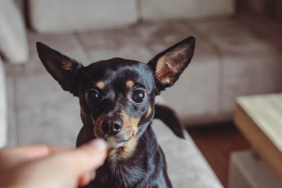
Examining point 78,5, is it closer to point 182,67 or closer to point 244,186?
point 244,186

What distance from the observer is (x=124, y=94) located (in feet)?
2.42

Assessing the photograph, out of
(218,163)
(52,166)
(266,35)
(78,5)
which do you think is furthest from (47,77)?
(52,166)

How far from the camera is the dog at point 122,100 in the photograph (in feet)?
2.39

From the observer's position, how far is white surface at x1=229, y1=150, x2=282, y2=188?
5.19ft

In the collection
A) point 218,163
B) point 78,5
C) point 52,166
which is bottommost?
point 218,163

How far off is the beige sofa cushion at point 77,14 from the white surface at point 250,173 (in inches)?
35.8

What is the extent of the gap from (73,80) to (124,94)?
0.09m

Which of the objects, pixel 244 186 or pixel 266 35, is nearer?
pixel 244 186

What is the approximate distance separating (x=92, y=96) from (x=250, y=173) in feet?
3.26

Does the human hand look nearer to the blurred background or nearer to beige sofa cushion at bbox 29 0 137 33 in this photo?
the blurred background

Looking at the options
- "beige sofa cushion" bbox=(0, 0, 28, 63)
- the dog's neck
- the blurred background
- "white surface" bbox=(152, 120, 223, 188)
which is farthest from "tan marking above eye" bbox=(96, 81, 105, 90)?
"beige sofa cushion" bbox=(0, 0, 28, 63)

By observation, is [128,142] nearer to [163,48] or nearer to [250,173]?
[250,173]

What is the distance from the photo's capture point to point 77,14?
7.39ft

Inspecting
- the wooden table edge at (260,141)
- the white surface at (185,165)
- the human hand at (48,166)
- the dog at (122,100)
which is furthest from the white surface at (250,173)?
the human hand at (48,166)
